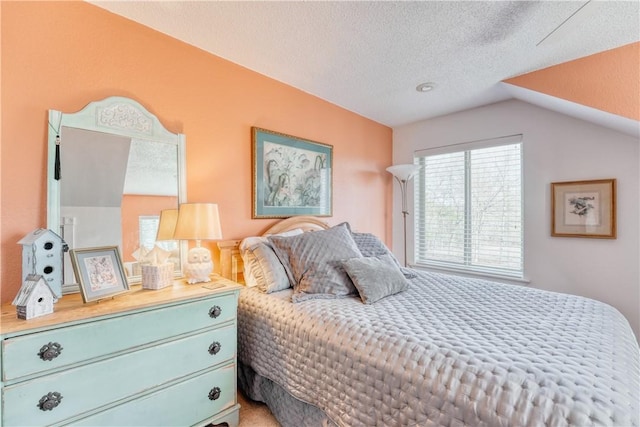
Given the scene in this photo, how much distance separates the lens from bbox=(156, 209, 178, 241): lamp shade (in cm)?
185

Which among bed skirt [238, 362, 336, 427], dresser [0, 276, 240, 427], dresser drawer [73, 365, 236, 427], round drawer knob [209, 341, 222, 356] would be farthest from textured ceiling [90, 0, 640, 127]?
bed skirt [238, 362, 336, 427]

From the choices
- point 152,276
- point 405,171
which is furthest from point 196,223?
point 405,171

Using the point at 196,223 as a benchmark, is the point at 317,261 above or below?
below

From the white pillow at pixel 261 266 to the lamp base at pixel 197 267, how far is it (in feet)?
1.11

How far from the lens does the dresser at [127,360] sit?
3.55 ft

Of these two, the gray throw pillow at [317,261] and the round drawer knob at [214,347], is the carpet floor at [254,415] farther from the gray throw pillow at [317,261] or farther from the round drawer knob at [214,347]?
the gray throw pillow at [317,261]

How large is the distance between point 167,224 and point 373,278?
138 centimetres

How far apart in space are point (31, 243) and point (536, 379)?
205 cm

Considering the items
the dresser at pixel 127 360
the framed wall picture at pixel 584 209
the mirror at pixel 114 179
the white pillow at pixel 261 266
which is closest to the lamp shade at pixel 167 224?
the mirror at pixel 114 179

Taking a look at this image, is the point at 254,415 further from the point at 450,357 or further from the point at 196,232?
the point at 450,357

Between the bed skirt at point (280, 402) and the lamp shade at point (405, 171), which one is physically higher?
the lamp shade at point (405, 171)

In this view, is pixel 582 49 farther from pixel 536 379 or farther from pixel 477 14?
pixel 536 379

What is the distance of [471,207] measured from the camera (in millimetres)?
3264

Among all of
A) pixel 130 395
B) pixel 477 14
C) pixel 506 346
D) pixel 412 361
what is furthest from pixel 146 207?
pixel 477 14
